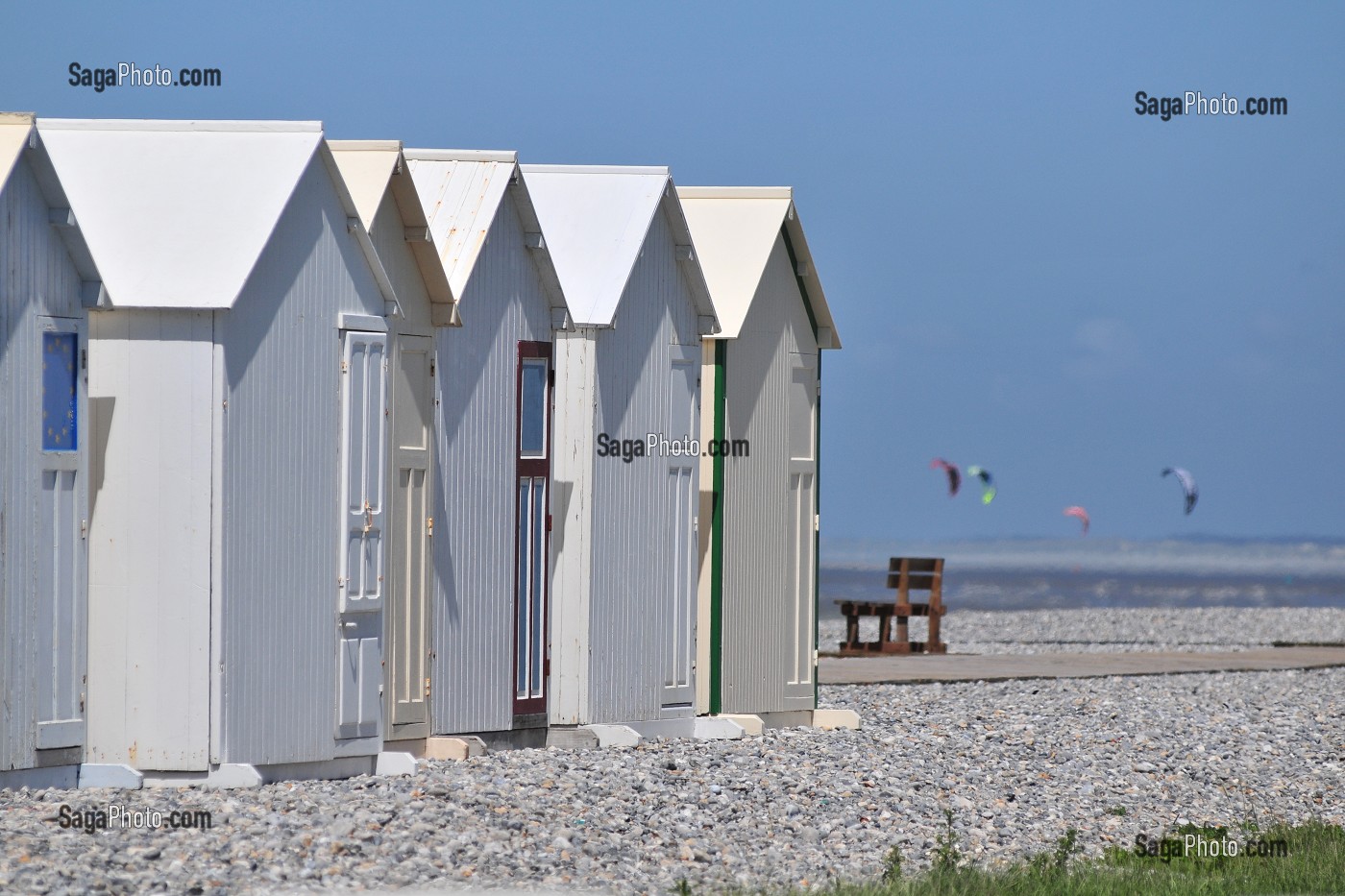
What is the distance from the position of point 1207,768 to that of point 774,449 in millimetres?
4037

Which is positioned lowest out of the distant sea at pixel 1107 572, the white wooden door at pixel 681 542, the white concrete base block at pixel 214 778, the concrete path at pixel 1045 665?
the distant sea at pixel 1107 572

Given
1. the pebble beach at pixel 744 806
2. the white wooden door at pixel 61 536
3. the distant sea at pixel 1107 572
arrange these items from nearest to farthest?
1. the pebble beach at pixel 744 806
2. the white wooden door at pixel 61 536
3. the distant sea at pixel 1107 572

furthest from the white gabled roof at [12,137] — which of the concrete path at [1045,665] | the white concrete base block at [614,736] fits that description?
the concrete path at [1045,665]

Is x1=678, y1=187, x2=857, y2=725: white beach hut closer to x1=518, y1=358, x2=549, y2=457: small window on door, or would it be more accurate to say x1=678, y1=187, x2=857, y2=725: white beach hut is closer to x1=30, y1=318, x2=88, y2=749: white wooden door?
x1=518, y1=358, x2=549, y2=457: small window on door

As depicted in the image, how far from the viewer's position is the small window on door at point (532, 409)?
12.7m

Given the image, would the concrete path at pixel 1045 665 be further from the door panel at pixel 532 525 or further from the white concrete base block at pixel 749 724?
the door panel at pixel 532 525

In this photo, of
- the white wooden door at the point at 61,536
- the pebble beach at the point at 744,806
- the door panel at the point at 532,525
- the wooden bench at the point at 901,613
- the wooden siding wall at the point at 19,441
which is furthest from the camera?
the wooden bench at the point at 901,613

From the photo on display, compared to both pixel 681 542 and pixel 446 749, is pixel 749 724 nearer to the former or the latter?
pixel 681 542

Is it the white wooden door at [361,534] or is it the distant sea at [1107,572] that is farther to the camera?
the distant sea at [1107,572]

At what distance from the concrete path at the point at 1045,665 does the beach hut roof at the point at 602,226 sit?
6.92 m

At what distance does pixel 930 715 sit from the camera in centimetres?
1631

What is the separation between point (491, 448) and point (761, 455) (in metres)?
3.06

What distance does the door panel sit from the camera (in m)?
12.6

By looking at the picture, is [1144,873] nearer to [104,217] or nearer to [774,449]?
[774,449]
